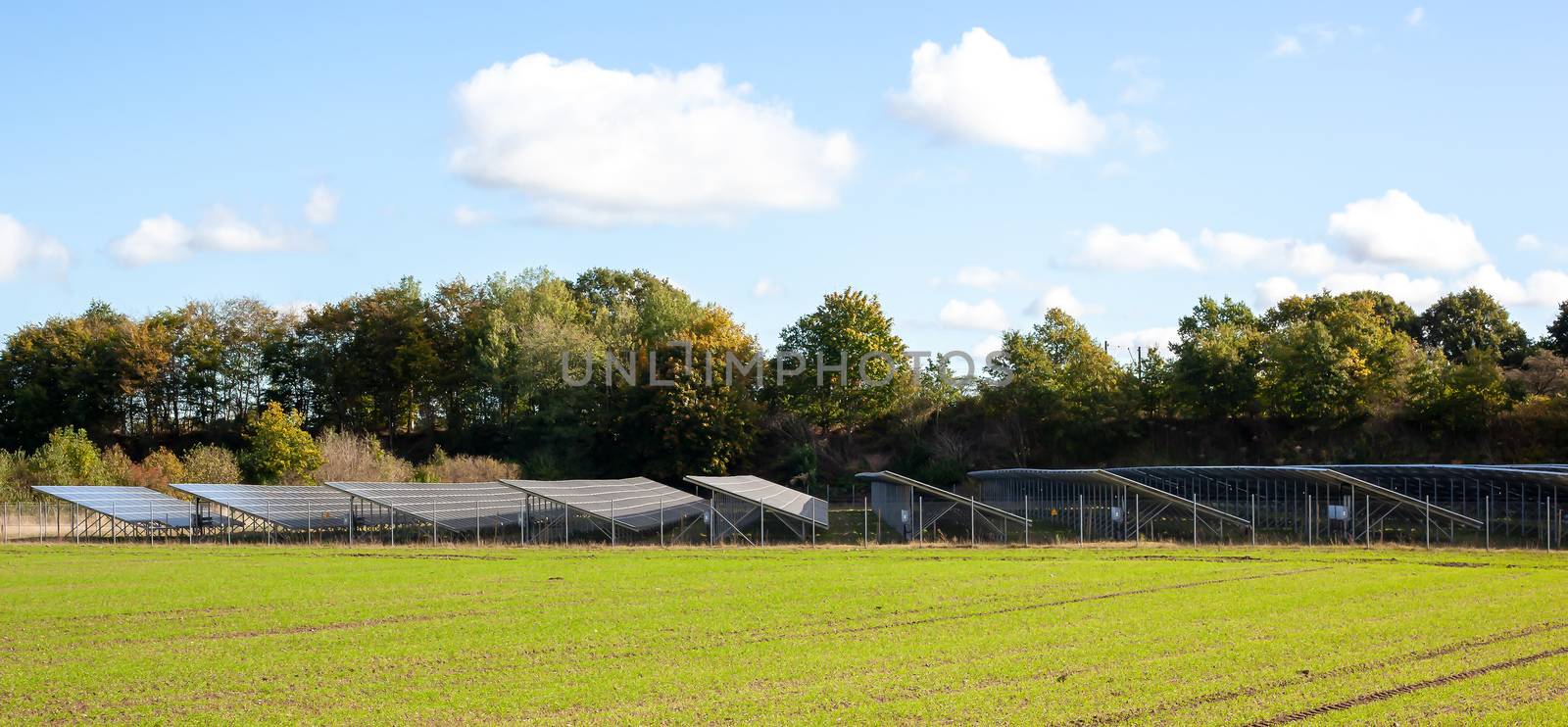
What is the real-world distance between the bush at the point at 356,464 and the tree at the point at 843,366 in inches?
866

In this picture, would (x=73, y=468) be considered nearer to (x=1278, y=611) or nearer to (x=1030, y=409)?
(x=1030, y=409)

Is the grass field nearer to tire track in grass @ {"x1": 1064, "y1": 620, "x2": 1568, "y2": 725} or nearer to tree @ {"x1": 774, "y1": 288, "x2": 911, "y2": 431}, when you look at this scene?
tire track in grass @ {"x1": 1064, "y1": 620, "x2": 1568, "y2": 725}

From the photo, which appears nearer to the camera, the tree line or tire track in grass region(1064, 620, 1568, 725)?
tire track in grass region(1064, 620, 1568, 725)

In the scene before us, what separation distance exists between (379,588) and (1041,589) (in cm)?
1346

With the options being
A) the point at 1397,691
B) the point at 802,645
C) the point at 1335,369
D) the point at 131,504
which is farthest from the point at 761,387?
the point at 1397,691

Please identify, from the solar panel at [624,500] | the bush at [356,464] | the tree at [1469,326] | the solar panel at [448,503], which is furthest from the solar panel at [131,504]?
the tree at [1469,326]

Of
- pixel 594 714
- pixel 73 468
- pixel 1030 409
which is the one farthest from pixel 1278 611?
pixel 73 468

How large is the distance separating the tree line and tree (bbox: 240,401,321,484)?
76cm

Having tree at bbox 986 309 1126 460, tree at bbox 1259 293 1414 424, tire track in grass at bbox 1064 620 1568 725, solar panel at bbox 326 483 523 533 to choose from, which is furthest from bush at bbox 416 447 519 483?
tire track in grass at bbox 1064 620 1568 725

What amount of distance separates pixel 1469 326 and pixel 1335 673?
73.4m

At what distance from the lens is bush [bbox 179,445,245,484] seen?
203 feet

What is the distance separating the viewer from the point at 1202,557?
3456cm

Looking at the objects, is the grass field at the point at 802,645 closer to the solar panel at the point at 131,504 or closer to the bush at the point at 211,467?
the solar panel at the point at 131,504

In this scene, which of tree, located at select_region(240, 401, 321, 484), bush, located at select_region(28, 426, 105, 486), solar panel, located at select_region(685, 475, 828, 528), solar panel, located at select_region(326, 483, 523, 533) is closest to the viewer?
solar panel, located at select_region(685, 475, 828, 528)
